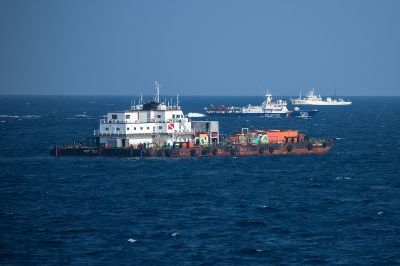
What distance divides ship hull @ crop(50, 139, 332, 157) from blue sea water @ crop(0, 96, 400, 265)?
1.00 metres

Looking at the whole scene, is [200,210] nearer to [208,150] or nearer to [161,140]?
[208,150]

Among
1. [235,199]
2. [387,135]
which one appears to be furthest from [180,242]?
[387,135]

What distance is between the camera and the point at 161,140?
9544 cm

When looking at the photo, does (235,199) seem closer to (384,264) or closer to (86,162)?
(384,264)

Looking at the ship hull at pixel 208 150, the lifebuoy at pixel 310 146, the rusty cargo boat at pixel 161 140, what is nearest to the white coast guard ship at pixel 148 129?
the rusty cargo boat at pixel 161 140

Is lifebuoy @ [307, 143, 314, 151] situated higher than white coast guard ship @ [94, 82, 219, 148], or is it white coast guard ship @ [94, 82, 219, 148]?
white coast guard ship @ [94, 82, 219, 148]

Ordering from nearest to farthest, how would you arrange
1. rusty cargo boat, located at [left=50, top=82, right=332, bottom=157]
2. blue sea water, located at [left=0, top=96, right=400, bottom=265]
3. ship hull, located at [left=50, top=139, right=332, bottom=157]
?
blue sea water, located at [left=0, top=96, right=400, bottom=265], ship hull, located at [left=50, top=139, right=332, bottom=157], rusty cargo boat, located at [left=50, top=82, right=332, bottom=157]

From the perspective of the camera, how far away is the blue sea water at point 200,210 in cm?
4766

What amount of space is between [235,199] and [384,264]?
22853mm

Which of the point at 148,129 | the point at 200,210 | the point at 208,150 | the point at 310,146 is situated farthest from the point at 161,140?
the point at 200,210

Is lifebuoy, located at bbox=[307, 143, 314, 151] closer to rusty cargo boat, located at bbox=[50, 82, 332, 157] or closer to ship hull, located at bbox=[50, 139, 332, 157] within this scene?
ship hull, located at bbox=[50, 139, 332, 157]

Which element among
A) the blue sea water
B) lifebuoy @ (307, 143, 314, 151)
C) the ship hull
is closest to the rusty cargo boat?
the ship hull

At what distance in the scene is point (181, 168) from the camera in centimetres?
8631

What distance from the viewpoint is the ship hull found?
92.5 metres
